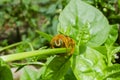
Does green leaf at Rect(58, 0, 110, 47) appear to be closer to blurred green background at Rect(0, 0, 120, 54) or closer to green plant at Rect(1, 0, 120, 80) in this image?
green plant at Rect(1, 0, 120, 80)

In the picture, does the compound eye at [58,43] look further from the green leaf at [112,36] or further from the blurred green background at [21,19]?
the blurred green background at [21,19]

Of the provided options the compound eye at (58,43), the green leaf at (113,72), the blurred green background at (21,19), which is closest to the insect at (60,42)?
the compound eye at (58,43)

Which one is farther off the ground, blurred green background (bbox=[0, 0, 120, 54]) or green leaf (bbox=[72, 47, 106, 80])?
green leaf (bbox=[72, 47, 106, 80])

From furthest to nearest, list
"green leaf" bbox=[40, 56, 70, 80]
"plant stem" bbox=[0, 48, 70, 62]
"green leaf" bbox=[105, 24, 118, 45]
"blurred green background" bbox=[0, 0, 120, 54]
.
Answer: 1. "blurred green background" bbox=[0, 0, 120, 54]
2. "green leaf" bbox=[105, 24, 118, 45]
3. "green leaf" bbox=[40, 56, 70, 80]
4. "plant stem" bbox=[0, 48, 70, 62]

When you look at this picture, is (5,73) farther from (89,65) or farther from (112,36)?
(112,36)

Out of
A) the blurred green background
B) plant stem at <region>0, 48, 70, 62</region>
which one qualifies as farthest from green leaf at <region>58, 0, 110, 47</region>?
the blurred green background

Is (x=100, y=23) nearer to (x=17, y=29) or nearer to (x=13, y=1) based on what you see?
(x=13, y=1)

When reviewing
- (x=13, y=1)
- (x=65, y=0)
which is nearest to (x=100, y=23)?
(x=65, y=0)

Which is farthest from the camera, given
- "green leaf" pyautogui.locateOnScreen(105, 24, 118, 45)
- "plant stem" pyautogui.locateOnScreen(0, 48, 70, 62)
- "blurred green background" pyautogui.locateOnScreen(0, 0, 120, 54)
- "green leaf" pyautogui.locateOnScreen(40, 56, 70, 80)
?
"blurred green background" pyautogui.locateOnScreen(0, 0, 120, 54)

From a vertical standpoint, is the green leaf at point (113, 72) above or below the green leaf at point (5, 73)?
below
